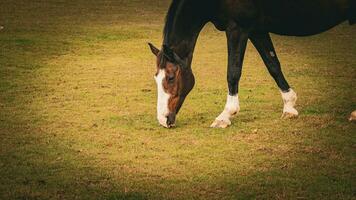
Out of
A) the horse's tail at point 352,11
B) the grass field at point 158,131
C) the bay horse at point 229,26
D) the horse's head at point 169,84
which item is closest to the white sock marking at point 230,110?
the bay horse at point 229,26

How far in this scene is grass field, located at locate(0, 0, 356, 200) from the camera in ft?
16.5

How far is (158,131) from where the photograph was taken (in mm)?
6941

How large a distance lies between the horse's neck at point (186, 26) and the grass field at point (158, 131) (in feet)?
3.36

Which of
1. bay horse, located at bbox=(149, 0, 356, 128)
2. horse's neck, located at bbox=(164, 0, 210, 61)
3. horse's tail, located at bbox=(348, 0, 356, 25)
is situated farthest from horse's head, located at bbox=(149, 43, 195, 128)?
horse's tail, located at bbox=(348, 0, 356, 25)

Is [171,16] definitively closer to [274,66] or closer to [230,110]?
[230,110]

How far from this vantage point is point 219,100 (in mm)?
8797

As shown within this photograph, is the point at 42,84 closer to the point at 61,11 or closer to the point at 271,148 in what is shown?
the point at 271,148

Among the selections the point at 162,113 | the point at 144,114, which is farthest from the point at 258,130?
the point at 144,114

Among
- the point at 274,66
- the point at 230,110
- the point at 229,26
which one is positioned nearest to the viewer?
the point at 229,26

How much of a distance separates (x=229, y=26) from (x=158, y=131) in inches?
62.7

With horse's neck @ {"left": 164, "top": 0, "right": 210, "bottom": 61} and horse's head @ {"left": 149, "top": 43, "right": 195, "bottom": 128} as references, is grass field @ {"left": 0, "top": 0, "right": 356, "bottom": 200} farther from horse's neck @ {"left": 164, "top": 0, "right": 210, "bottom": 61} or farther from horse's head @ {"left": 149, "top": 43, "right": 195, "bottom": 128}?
horse's neck @ {"left": 164, "top": 0, "right": 210, "bottom": 61}

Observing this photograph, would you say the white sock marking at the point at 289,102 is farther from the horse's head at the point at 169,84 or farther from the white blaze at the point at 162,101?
the white blaze at the point at 162,101

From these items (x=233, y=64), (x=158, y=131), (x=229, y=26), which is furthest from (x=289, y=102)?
(x=158, y=131)

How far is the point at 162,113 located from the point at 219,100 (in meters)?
2.04
